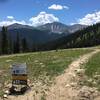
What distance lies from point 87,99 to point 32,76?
308 inches

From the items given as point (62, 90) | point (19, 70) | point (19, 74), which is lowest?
point (62, 90)

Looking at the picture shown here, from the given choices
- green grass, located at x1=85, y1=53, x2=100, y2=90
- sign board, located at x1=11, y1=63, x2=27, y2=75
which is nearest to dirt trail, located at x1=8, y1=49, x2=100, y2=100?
green grass, located at x1=85, y1=53, x2=100, y2=90

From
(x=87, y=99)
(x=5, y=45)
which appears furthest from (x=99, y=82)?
(x=5, y=45)

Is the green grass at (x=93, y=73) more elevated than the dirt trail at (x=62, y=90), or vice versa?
the green grass at (x=93, y=73)

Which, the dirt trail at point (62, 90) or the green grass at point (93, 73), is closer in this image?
the dirt trail at point (62, 90)

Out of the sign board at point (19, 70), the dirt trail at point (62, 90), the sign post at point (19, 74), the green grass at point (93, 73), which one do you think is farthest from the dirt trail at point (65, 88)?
the sign board at point (19, 70)

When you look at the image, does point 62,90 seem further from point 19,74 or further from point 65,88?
point 19,74

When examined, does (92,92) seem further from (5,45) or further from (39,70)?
(5,45)

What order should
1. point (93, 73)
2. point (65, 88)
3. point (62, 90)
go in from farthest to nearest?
point (93, 73)
point (65, 88)
point (62, 90)

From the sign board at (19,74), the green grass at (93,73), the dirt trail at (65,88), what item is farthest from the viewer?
the green grass at (93,73)

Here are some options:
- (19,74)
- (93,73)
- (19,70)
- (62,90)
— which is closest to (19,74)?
(19,74)

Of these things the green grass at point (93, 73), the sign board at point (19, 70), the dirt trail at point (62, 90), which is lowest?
the dirt trail at point (62, 90)

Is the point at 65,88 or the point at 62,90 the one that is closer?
the point at 62,90

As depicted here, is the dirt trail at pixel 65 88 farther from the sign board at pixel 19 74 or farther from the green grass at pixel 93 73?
the sign board at pixel 19 74
